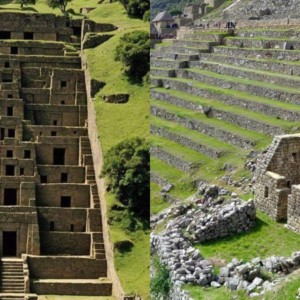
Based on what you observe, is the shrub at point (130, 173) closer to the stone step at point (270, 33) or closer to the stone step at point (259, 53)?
the stone step at point (259, 53)

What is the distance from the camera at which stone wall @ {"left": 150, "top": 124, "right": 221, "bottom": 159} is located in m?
10.9

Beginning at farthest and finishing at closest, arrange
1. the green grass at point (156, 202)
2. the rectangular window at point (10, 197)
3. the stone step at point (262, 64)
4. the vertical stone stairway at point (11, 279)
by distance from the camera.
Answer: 1. the rectangular window at point (10, 197)
2. the vertical stone stairway at point (11, 279)
3. the stone step at point (262, 64)
4. the green grass at point (156, 202)

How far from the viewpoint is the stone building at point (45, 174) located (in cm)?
1916

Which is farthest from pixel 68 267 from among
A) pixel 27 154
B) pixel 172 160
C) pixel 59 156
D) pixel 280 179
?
pixel 280 179

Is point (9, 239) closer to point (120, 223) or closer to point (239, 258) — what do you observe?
point (120, 223)

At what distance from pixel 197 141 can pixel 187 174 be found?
1.17 meters

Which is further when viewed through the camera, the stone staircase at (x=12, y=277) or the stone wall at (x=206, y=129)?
the stone staircase at (x=12, y=277)

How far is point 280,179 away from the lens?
8297 millimetres

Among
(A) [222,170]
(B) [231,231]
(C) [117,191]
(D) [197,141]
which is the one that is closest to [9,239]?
(C) [117,191]

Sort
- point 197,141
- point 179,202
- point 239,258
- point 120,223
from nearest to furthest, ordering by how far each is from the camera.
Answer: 1. point 239,258
2. point 179,202
3. point 197,141
4. point 120,223

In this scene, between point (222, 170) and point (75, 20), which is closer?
point (222, 170)

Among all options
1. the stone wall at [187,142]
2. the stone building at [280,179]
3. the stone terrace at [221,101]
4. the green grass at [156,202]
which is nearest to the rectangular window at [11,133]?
the stone terrace at [221,101]

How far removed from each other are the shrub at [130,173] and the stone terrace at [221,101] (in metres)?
1.79

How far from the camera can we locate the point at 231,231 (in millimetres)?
8102
